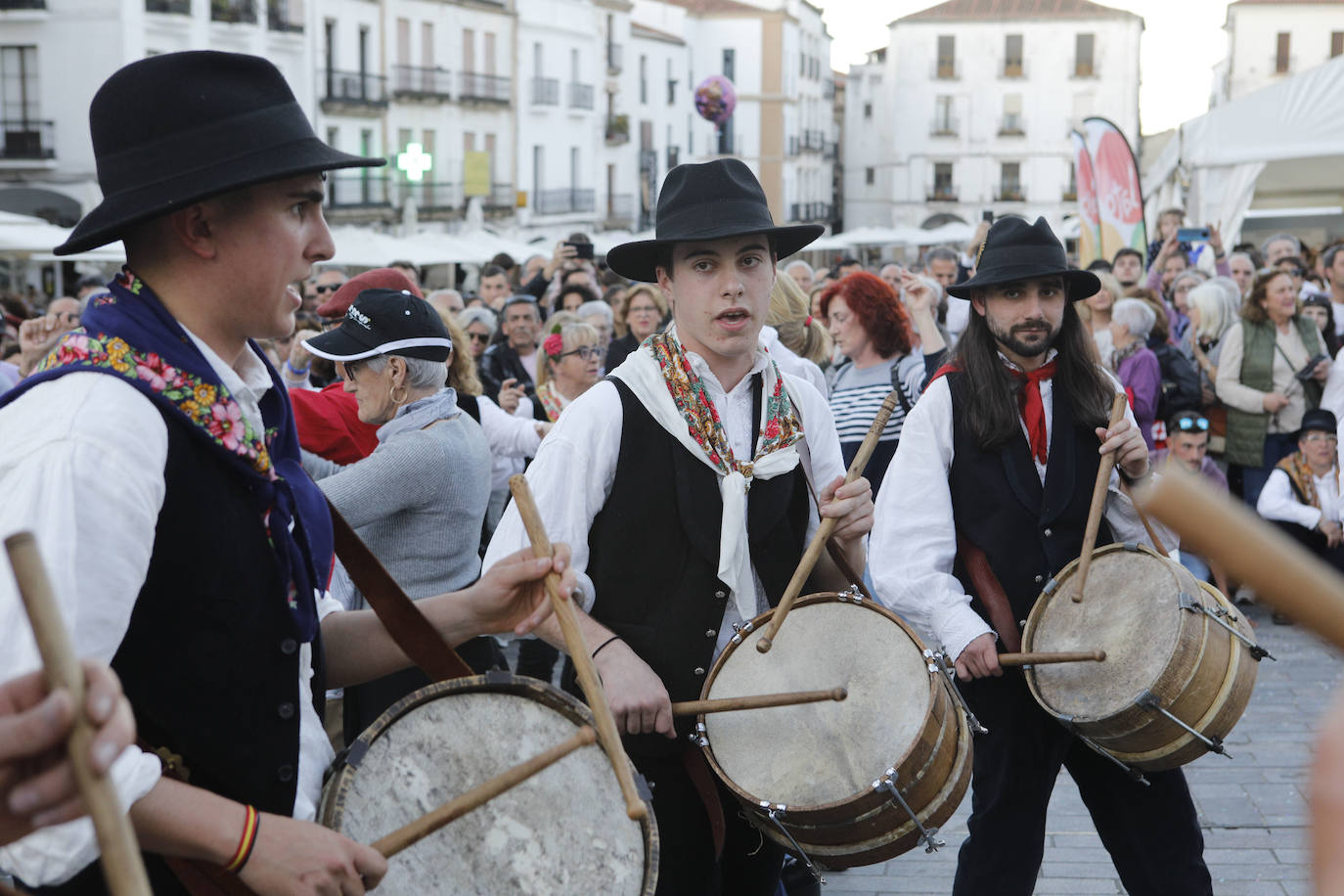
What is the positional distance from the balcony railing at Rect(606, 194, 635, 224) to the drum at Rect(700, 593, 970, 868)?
52002mm

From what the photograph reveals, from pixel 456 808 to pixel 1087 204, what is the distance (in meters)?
14.6

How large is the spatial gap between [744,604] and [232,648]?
5.09ft

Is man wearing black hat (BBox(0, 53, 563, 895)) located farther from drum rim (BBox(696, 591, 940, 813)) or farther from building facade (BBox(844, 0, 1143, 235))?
building facade (BBox(844, 0, 1143, 235))

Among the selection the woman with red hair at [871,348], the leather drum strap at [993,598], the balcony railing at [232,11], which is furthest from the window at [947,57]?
the leather drum strap at [993,598]

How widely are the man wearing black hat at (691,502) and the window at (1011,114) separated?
6938 centimetres

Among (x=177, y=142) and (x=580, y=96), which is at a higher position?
(x=580, y=96)

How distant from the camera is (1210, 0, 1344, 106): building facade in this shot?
61156 mm

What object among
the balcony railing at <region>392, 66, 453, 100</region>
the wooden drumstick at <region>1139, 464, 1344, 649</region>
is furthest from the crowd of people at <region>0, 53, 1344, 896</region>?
the balcony railing at <region>392, 66, 453, 100</region>

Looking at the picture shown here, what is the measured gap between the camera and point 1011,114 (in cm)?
6975

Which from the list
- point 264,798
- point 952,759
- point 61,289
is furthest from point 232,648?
point 61,289

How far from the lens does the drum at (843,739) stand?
3.11 meters

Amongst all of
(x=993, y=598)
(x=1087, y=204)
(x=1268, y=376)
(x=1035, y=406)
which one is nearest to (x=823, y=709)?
(x=993, y=598)

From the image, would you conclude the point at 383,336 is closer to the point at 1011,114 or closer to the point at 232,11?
the point at 232,11

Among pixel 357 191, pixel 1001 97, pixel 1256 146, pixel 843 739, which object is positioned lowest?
pixel 843 739
